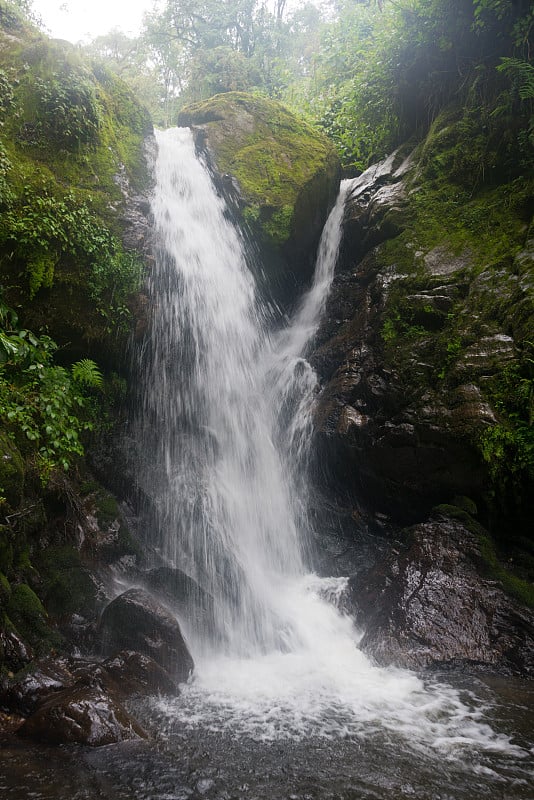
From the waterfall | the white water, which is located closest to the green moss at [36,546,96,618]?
the white water

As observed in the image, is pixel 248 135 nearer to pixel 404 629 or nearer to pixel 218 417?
pixel 218 417

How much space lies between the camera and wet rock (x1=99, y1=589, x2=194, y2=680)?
4.39 metres

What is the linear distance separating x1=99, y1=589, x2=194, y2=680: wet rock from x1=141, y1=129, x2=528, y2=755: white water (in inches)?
9.8

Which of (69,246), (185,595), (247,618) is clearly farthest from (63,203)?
(247,618)

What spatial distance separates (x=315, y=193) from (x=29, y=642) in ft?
30.9

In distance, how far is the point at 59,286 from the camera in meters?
6.29

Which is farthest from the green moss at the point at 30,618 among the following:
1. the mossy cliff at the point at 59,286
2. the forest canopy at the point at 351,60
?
the forest canopy at the point at 351,60

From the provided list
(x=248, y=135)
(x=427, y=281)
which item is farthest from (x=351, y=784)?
(x=248, y=135)

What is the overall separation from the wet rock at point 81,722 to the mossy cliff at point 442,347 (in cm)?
471

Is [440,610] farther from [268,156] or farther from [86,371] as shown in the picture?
[268,156]

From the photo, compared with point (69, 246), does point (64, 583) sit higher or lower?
lower

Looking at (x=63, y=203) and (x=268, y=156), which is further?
(x=268, y=156)

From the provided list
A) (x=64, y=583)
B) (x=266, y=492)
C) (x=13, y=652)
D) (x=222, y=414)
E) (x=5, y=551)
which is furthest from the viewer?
(x=222, y=414)

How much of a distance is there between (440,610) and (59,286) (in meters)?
6.35
